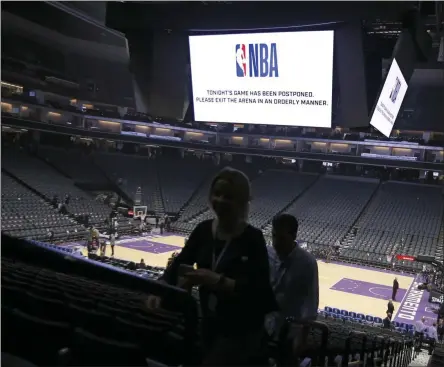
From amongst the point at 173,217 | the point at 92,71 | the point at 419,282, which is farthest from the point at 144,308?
the point at 92,71

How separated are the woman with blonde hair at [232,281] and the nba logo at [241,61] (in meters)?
3.67

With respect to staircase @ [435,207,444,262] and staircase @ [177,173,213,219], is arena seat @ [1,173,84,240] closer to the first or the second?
staircase @ [177,173,213,219]

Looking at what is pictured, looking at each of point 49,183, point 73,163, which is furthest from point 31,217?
point 73,163

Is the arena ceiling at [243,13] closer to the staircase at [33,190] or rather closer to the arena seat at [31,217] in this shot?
the arena seat at [31,217]

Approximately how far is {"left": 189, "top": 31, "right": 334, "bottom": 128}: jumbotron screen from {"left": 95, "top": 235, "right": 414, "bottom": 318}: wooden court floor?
751cm

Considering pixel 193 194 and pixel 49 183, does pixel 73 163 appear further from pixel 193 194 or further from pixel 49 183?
pixel 193 194

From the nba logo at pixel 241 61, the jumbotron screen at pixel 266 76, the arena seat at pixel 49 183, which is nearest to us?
the jumbotron screen at pixel 266 76

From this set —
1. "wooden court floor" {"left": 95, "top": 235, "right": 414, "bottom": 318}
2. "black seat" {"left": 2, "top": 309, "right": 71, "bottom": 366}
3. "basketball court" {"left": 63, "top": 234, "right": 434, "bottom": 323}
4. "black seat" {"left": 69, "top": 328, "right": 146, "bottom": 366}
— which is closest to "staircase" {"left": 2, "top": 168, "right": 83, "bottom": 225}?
"basketball court" {"left": 63, "top": 234, "right": 434, "bottom": 323}

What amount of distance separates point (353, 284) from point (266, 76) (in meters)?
10.6

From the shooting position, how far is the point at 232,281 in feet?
4.78

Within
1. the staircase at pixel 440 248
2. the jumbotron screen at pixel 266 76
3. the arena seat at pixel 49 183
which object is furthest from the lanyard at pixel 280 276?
the arena seat at pixel 49 183

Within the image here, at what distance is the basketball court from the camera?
37.8 ft

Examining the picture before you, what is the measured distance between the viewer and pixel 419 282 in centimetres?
1505

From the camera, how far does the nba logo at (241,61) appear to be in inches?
195
